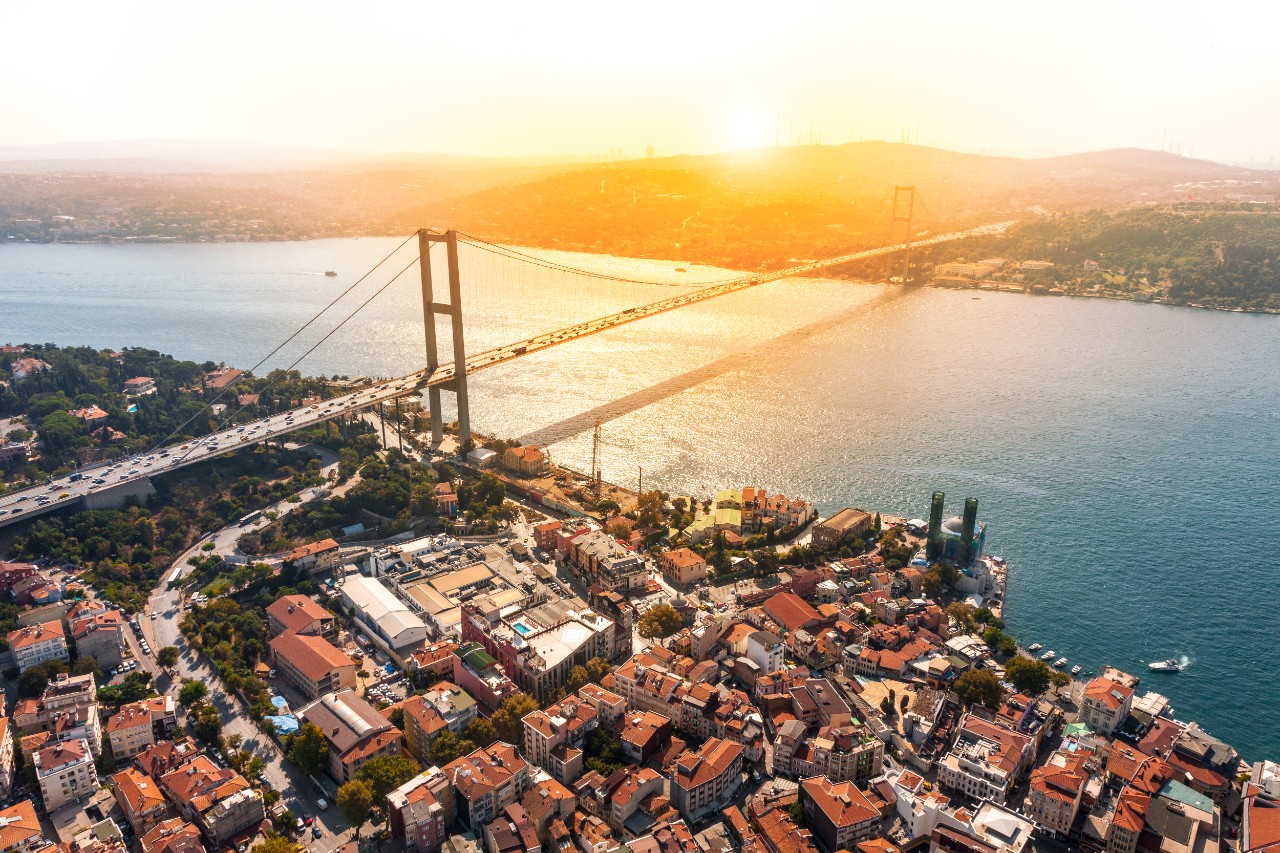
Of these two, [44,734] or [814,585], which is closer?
[44,734]

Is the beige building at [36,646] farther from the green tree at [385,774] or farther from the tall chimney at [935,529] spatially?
the tall chimney at [935,529]

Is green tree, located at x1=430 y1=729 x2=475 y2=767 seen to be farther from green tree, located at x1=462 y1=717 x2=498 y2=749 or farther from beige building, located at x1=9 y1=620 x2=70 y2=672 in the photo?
beige building, located at x1=9 y1=620 x2=70 y2=672

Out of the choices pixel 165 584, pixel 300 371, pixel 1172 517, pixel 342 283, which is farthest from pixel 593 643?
pixel 342 283

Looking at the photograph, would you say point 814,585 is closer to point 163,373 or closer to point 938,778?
point 938,778

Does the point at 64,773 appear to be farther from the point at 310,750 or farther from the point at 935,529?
the point at 935,529

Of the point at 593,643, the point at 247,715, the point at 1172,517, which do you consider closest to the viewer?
the point at 247,715

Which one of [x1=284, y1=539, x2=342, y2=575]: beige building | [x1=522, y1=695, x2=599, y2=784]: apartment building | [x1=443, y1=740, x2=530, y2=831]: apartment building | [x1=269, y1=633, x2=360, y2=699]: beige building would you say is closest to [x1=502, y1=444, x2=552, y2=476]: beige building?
[x1=284, y1=539, x2=342, y2=575]: beige building
